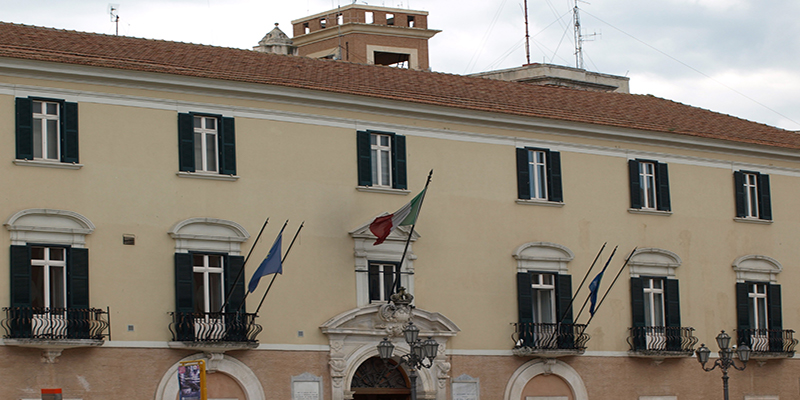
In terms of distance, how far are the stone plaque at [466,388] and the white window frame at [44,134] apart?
10.7 meters

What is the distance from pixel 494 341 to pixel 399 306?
3048mm

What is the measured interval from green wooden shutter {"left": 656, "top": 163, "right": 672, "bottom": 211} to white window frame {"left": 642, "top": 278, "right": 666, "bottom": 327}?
197cm

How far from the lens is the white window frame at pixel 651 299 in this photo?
35.1 meters

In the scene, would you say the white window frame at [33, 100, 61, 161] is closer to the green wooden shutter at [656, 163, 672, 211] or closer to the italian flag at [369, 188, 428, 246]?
the italian flag at [369, 188, 428, 246]

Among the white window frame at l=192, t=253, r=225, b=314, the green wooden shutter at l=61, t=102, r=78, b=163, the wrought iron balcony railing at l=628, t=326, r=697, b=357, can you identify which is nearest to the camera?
the green wooden shutter at l=61, t=102, r=78, b=163

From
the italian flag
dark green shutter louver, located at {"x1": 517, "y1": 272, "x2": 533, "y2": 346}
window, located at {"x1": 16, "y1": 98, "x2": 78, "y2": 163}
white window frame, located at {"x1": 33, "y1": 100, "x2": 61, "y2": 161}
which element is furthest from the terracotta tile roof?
dark green shutter louver, located at {"x1": 517, "y1": 272, "x2": 533, "y2": 346}

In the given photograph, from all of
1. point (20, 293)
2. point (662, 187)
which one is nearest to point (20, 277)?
point (20, 293)

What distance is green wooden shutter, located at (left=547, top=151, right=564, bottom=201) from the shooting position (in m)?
34.1

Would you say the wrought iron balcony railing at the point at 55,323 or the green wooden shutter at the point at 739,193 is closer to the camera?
the wrought iron balcony railing at the point at 55,323

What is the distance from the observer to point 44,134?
27656mm

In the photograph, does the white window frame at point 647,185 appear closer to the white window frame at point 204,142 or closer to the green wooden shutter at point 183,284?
the white window frame at point 204,142

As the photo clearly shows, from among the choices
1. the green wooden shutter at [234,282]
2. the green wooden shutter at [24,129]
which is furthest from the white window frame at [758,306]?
the green wooden shutter at [24,129]

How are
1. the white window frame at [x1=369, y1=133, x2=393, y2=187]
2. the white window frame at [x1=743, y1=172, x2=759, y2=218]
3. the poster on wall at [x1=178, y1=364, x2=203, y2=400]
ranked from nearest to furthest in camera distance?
the poster on wall at [x1=178, y1=364, x2=203, y2=400] → the white window frame at [x1=369, y1=133, x2=393, y2=187] → the white window frame at [x1=743, y1=172, x2=759, y2=218]

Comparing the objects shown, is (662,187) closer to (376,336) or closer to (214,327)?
(376,336)
